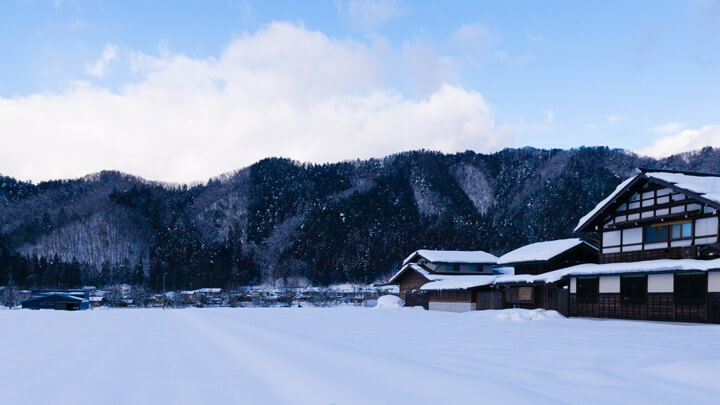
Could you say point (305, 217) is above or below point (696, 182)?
above

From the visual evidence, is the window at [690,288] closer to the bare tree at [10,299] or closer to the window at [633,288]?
the window at [633,288]

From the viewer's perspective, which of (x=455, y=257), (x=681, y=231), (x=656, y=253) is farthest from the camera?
(x=455, y=257)

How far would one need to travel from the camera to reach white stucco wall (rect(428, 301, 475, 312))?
3919 cm

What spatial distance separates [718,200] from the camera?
21219 millimetres

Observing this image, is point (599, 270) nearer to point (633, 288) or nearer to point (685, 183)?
point (633, 288)

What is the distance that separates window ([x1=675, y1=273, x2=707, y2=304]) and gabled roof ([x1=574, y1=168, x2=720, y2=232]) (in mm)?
3320

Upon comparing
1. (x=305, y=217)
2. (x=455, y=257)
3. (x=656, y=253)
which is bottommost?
(x=455, y=257)

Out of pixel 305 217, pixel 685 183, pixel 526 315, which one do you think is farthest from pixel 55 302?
pixel 305 217

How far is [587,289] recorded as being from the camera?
28.2m

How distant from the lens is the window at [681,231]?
76.6ft

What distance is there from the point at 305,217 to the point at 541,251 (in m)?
120

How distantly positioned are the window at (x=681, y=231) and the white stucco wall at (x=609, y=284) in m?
3.44

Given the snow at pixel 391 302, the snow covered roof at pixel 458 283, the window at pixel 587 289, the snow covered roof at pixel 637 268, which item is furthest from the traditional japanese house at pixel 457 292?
the window at pixel 587 289

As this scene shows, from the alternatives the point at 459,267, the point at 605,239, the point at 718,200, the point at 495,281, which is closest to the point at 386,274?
the point at 459,267
